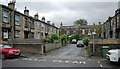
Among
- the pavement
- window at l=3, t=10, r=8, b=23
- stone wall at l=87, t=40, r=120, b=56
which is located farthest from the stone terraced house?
stone wall at l=87, t=40, r=120, b=56

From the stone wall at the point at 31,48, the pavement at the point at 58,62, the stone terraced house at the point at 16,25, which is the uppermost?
the stone terraced house at the point at 16,25

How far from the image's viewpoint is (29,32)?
2445cm

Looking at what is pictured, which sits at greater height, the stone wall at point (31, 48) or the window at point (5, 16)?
the window at point (5, 16)

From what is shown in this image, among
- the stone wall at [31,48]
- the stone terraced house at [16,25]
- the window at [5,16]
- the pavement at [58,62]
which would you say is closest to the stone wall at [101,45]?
the pavement at [58,62]

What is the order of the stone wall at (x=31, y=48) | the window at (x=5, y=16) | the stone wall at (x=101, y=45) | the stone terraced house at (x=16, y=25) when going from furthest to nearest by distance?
1. the window at (x=5, y=16)
2. the stone terraced house at (x=16, y=25)
3. the stone wall at (x=31, y=48)
4. the stone wall at (x=101, y=45)

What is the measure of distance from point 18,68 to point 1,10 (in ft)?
40.1

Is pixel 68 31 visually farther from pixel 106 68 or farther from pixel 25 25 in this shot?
pixel 106 68

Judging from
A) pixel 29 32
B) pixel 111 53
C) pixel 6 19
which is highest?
pixel 6 19

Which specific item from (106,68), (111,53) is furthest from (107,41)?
(106,68)

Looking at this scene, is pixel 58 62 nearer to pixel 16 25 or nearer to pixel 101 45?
pixel 101 45

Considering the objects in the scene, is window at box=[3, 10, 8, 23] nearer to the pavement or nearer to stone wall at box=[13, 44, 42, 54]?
stone wall at box=[13, 44, 42, 54]

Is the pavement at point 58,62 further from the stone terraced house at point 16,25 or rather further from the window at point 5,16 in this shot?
the window at point 5,16

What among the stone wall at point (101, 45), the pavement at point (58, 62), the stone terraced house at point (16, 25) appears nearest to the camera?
the pavement at point (58, 62)

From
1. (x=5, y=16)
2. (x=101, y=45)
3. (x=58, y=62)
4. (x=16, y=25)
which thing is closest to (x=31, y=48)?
(x=16, y=25)
